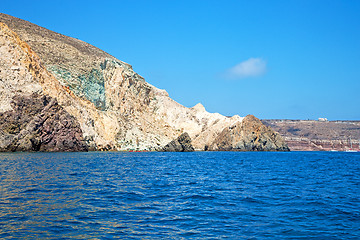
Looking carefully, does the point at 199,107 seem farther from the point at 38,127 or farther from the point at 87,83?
the point at 38,127

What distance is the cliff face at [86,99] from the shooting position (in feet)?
236

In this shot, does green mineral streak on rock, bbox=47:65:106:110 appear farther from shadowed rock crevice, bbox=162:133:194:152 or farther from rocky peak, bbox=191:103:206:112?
rocky peak, bbox=191:103:206:112

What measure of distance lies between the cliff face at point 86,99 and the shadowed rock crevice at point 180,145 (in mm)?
2380

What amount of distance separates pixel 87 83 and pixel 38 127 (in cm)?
3572

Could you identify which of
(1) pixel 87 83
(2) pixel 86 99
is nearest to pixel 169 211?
(2) pixel 86 99

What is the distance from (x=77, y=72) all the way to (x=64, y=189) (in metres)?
86.2

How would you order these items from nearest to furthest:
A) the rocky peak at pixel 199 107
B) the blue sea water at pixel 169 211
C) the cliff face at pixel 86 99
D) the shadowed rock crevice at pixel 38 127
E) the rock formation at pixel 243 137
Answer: the blue sea water at pixel 169 211 < the shadowed rock crevice at pixel 38 127 < the cliff face at pixel 86 99 < the rock formation at pixel 243 137 < the rocky peak at pixel 199 107

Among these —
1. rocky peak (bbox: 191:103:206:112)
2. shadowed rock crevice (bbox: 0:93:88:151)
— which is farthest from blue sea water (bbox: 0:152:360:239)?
rocky peak (bbox: 191:103:206:112)

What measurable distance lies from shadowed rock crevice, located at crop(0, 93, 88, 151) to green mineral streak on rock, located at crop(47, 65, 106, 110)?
833 inches

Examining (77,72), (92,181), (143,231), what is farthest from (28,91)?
(143,231)

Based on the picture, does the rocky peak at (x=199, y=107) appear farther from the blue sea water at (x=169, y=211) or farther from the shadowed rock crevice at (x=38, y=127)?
the blue sea water at (x=169, y=211)

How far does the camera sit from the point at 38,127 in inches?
2773

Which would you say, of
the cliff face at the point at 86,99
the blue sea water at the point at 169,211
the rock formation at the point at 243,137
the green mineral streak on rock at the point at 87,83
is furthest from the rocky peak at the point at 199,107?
the blue sea water at the point at 169,211

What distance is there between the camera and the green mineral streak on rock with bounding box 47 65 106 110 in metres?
98.1
